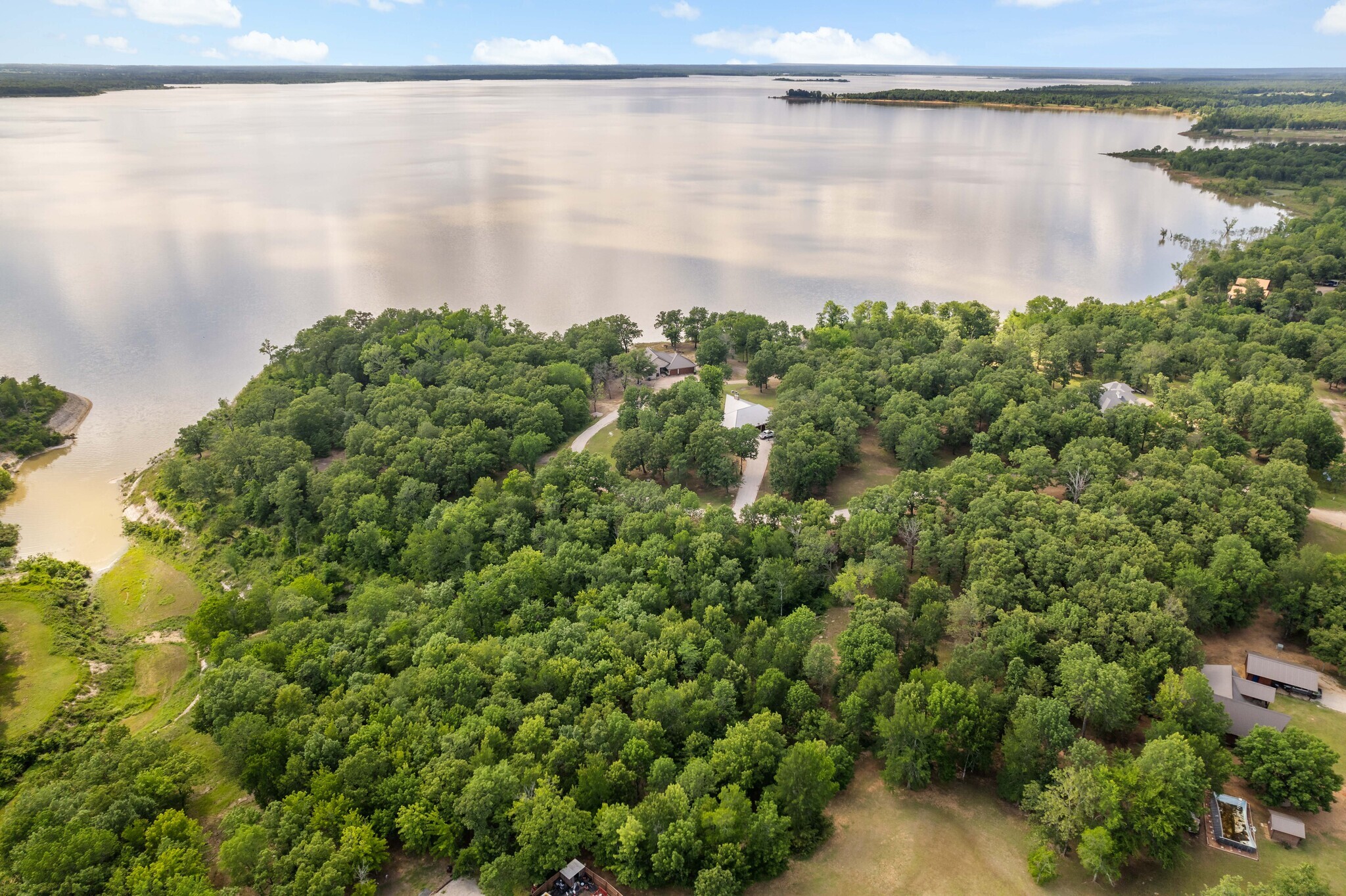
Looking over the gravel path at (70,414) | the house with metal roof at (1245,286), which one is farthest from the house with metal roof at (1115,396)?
the gravel path at (70,414)

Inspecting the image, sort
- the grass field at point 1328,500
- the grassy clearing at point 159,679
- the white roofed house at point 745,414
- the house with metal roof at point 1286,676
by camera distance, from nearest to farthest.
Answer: the house with metal roof at point 1286,676 → the grassy clearing at point 159,679 → the grass field at point 1328,500 → the white roofed house at point 745,414

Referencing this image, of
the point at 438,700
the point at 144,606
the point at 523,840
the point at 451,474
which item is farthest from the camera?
the point at 451,474

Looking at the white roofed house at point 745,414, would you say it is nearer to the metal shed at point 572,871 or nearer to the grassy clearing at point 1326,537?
the grassy clearing at point 1326,537

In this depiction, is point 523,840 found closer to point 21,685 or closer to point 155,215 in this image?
point 21,685

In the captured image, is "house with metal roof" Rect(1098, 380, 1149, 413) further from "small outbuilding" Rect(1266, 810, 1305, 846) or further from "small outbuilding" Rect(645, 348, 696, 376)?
"small outbuilding" Rect(645, 348, 696, 376)

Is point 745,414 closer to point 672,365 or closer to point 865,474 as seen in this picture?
point 865,474

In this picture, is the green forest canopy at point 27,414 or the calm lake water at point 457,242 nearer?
the green forest canopy at point 27,414

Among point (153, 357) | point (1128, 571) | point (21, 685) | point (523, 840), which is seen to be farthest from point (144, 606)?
point (1128, 571)
